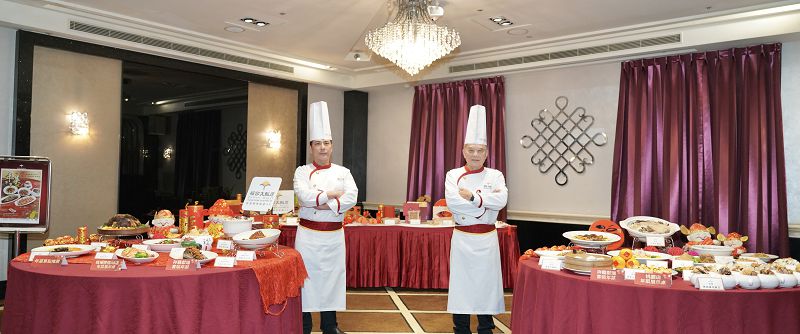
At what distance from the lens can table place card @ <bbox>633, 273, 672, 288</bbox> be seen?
246 cm

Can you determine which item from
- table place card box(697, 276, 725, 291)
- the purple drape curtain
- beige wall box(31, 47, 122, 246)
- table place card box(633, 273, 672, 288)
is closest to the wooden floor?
beige wall box(31, 47, 122, 246)

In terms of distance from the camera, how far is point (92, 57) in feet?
19.7

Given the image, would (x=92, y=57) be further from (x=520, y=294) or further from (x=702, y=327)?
(x=702, y=327)

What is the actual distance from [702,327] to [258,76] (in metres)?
6.31

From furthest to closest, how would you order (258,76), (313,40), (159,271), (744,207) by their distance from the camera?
(258,76) → (313,40) → (744,207) → (159,271)

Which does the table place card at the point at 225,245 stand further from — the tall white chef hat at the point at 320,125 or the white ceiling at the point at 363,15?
the white ceiling at the point at 363,15

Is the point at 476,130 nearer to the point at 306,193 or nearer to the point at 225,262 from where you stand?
the point at 306,193

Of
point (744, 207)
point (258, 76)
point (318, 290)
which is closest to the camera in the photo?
point (318, 290)

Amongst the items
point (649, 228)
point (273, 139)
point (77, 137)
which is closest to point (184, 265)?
point (649, 228)

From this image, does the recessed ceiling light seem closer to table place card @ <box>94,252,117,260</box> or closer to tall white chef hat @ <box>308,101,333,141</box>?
tall white chef hat @ <box>308,101,333,141</box>

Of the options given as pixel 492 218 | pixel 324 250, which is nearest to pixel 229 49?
pixel 324 250

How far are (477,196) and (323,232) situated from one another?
1.05 m

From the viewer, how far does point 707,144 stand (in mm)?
5641

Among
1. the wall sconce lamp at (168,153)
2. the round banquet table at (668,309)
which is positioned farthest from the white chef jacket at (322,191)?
the wall sconce lamp at (168,153)
